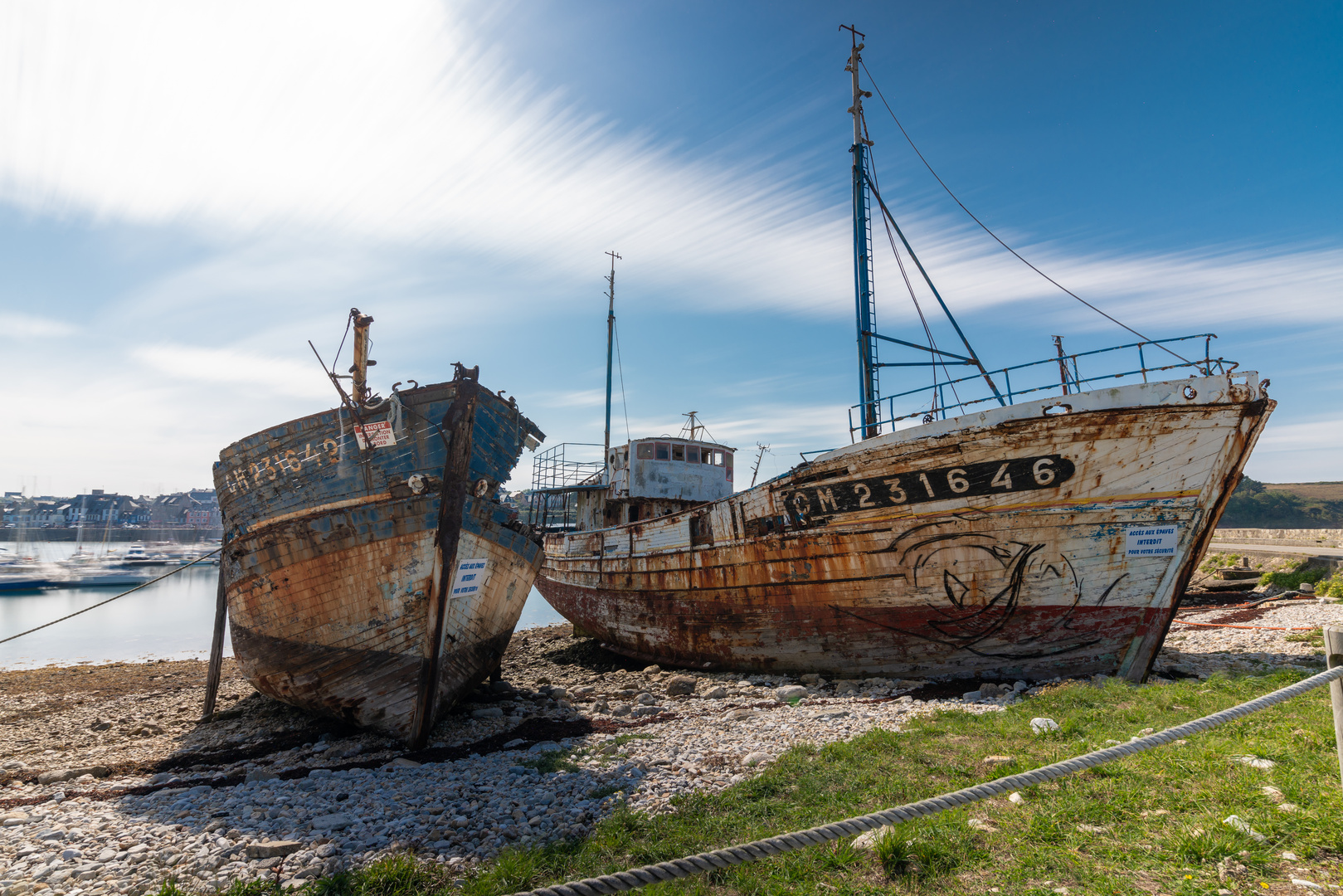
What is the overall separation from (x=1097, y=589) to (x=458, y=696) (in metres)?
9.16

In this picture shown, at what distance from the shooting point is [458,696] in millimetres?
8742

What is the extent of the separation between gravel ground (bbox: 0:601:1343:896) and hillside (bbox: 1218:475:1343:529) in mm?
64943

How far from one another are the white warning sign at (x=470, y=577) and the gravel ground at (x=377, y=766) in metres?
1.82

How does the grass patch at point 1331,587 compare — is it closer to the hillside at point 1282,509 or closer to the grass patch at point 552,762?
the grass patch at point 552,762

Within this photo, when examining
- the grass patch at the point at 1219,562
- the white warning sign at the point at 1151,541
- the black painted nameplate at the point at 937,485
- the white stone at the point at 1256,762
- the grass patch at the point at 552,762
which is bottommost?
the grass patch at the point at 552,762

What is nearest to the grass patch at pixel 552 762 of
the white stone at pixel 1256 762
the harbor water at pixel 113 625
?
the white stone at pixel 1256 762

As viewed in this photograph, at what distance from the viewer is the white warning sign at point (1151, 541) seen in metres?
8.70

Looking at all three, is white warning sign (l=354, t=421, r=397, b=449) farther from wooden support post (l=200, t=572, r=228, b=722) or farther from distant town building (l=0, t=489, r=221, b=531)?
distant town building (l=0, t=489, r=221, b=531)

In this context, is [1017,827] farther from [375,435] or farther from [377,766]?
[375,435]

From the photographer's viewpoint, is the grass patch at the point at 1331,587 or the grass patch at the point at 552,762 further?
the grass patch at the point at 1331,587

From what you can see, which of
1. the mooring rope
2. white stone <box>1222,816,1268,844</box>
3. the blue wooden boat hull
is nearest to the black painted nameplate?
the blue wooden boat hull

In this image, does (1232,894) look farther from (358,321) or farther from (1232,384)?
(358,321)

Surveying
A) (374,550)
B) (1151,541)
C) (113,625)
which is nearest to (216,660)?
(374,550)

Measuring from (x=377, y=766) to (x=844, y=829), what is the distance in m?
6.21
